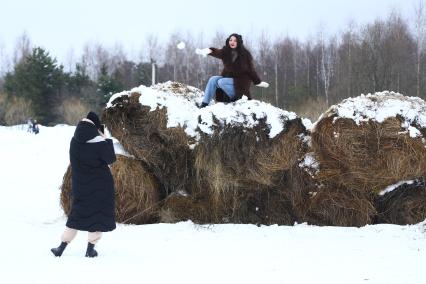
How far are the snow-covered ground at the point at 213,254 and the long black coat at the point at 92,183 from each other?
0.41m

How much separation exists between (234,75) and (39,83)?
43248 millimetres

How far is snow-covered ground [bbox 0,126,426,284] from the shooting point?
5129 mm

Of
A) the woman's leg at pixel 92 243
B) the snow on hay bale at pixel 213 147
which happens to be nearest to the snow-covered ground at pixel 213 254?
the woman's leg at pixel 92 243

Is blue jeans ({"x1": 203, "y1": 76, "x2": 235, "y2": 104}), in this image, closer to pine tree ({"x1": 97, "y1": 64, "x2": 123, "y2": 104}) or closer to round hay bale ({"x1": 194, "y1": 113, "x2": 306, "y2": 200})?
round hay bale ({"x1": 194, "y1": 113, "x2": 306, "y2": 200})

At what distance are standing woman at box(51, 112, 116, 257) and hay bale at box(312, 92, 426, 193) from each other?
3.34 m

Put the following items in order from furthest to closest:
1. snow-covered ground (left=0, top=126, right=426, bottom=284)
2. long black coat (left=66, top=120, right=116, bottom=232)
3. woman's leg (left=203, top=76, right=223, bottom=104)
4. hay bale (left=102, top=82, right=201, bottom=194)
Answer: woman's leg (left=203, top=76, right=223, bottom=104)
hay bale (left=102, top=82, right=201, bottom=194)
long black coat (left=66, top=120, right=116, bottom=232)
snow-covered ground (left=0, top=126, right=426, bottom=284)

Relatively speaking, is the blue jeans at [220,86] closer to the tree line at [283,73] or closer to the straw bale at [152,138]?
the straw bale at [152,138]

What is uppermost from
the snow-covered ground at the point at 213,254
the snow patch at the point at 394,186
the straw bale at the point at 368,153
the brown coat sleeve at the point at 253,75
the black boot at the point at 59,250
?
the brown coat sleeve at the point at 253,75

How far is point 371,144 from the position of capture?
7.63 meters

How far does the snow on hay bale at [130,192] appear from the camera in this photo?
7.90 meters

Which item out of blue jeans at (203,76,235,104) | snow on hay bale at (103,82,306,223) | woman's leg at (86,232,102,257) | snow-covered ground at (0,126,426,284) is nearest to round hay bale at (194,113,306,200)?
snow on hay bale at (103,82,306,223)

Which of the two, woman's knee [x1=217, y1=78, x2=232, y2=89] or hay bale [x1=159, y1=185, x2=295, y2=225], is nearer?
hay bale [x1=159, y1=185, x2=295, y2=225]

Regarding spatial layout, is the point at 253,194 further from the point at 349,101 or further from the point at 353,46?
the point at 353,46

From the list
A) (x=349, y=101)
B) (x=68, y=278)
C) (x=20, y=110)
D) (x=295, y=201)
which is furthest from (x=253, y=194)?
(x=20, y=110)
